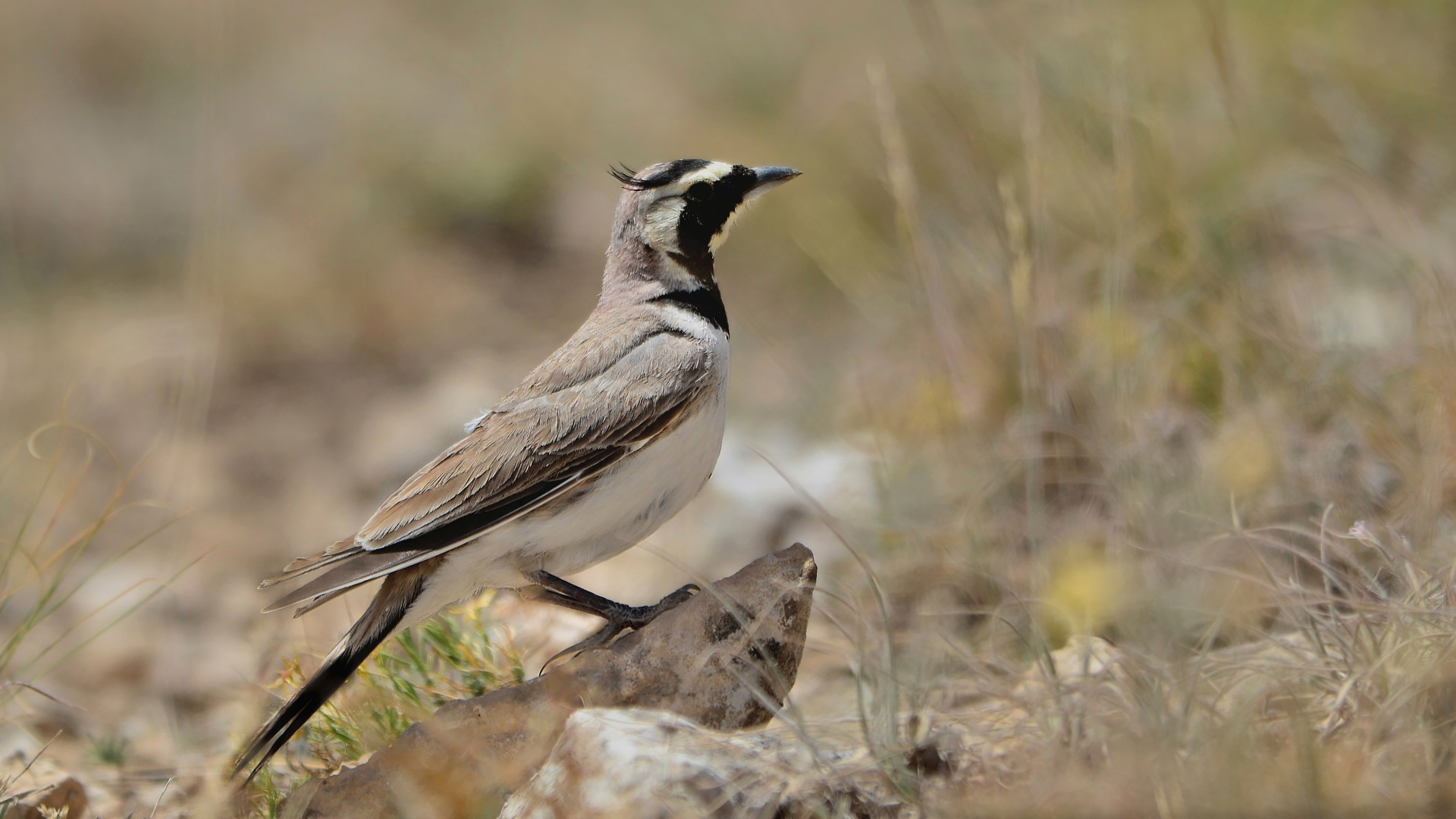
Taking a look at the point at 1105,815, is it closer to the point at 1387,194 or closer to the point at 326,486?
the point at 1387,194

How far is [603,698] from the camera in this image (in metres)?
3.50

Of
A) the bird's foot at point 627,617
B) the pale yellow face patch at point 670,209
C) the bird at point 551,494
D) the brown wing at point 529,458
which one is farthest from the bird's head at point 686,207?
the bird's foot at point 627,617

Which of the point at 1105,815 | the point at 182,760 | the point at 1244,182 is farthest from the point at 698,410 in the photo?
the point at 1244,182

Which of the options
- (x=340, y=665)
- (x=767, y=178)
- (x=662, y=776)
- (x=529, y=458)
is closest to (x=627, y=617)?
(x=529, y=458)

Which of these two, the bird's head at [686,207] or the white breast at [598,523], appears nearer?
the white breast at [598,523]

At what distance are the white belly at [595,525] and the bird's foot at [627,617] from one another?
188mm

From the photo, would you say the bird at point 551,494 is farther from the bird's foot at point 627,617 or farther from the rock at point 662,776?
the rock at point 662,776

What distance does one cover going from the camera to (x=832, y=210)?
809 centimetres

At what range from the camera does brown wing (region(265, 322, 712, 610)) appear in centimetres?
372

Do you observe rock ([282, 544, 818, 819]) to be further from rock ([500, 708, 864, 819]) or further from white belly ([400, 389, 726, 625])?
white belly ([400, 389, 726, 625])

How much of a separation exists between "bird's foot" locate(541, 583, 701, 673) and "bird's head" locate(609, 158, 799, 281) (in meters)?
1.22

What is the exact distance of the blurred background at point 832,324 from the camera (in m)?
4.40

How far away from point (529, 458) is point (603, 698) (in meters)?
0.82

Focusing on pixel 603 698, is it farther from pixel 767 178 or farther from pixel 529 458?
pixel 767 178
